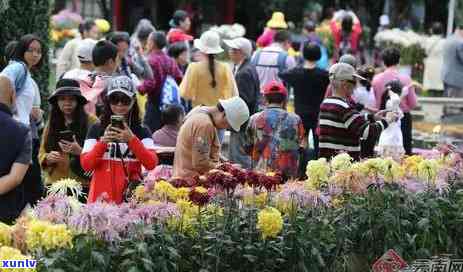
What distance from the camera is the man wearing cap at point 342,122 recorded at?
385 inches

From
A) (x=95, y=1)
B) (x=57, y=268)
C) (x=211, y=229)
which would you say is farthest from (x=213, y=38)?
(x=95, y=1)

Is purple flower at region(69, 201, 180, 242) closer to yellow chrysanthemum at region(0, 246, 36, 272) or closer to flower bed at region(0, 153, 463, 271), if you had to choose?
flower bed at region(0, 153, 463, 271)

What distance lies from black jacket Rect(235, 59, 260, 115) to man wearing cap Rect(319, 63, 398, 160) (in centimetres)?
325

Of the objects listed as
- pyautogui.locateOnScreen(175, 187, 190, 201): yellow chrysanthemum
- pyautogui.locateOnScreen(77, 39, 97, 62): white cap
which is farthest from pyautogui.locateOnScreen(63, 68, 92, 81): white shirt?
pyautogui.locateOnScreen(175, 187, 190, 201): yellow chrysanthemum

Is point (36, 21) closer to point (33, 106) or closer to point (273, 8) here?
point (33, 106)

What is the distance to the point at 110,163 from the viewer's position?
320 inches

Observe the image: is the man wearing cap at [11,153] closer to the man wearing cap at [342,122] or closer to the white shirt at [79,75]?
the man wearing cap at [342,122]

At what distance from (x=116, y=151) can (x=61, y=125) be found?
109cm

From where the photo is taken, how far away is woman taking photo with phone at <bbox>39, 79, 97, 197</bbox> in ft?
29.3

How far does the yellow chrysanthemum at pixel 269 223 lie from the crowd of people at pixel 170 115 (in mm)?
1242

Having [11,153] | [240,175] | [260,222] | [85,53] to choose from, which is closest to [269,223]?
[260,222]

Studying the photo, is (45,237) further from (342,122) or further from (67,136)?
(342,122)

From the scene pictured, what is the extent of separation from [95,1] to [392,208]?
22477 mm

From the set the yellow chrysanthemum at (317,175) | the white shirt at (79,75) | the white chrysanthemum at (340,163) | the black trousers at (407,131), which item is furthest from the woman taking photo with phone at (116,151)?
the black trousers at (407,131)
